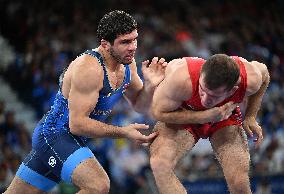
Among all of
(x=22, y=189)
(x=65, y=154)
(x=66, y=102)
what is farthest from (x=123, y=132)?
(x=22, y=189)

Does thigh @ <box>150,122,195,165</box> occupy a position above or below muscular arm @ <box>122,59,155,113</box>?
below

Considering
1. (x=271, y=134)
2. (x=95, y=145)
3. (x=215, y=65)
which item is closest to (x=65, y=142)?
(x=215, y=65)

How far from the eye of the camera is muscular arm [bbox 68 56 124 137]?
184 inches

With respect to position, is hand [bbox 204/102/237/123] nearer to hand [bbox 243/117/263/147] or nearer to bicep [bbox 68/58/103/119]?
hand [bbox 243/117/263/147]

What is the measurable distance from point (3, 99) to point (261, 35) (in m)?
5.94

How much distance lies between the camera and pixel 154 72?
5.31m

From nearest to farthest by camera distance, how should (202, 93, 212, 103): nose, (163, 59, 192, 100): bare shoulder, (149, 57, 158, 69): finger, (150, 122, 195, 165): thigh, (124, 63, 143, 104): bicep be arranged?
(202, 93, 212, 103): nose < (163, 59, 192, 100): bare shoulder < (150, 122, 195, 165): thigh < (149, 57, 158, 69): finger < (124, 63, 143, 104): bicep

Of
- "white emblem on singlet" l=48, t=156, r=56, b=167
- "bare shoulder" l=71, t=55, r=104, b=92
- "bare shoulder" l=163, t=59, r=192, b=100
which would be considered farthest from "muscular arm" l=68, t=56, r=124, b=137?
"bare shoulder" l=163, t=59, r=192, b=100

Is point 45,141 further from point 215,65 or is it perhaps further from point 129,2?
point 129,2

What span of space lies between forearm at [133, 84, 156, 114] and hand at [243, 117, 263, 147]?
2.86 ft

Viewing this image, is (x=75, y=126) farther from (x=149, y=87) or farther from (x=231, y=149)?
(x=231, y=149)

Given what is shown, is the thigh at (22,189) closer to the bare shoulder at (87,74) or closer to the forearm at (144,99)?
the bare shoulder at (87,74)

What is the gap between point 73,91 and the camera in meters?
4.70

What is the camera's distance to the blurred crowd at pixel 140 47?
9.51m
